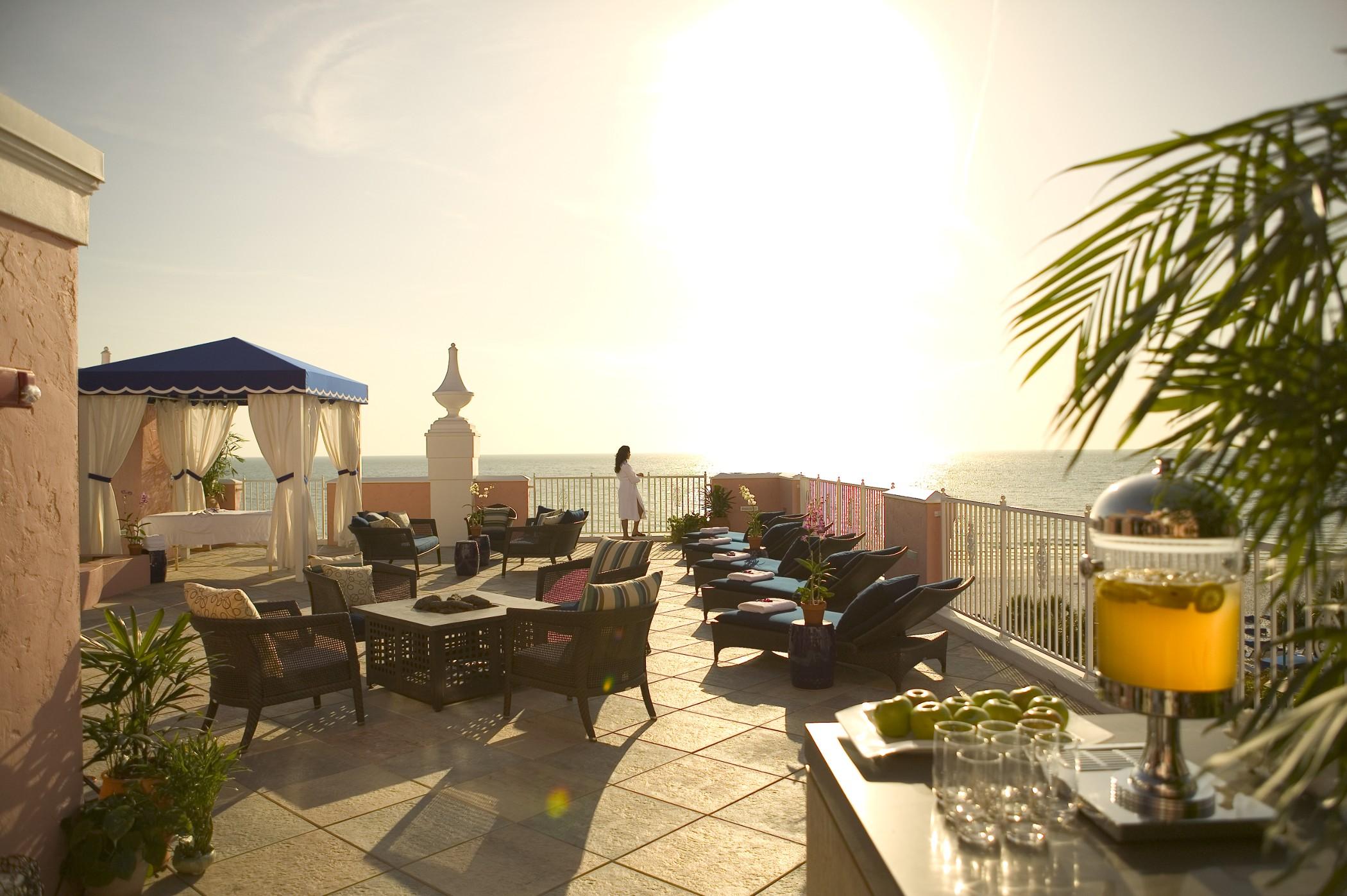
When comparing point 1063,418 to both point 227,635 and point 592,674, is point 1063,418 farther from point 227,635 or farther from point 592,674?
point 227,635

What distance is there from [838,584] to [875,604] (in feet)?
4.52

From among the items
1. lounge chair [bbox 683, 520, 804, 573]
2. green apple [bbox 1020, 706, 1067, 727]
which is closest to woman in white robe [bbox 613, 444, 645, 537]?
lounge chair [bbox 683, 520, 804, 573]

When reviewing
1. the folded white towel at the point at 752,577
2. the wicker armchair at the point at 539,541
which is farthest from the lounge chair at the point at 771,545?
the folded white towel at the point at 752,577

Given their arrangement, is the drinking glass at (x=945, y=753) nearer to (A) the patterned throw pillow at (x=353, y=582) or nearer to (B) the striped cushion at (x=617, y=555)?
(B) the striped cushion at (x=617, y=555)

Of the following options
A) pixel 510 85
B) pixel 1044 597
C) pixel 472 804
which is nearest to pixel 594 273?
pixel 510 85

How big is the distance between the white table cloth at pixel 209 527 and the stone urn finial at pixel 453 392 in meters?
3.08

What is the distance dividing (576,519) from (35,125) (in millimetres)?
8055

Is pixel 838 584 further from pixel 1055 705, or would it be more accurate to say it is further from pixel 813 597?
pixel 1055 705

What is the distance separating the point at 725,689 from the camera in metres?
5.40

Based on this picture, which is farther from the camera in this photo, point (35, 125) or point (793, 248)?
point (793, 248)

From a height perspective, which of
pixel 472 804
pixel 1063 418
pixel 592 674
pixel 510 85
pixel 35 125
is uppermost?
pixel 510 85

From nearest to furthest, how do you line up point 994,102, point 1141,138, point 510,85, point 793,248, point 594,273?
point 1141,138 < point 994,102 < point 510,85 < point 793,248 < point 594,273

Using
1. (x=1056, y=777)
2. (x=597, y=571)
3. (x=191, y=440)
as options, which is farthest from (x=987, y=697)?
(x=191, y=440)

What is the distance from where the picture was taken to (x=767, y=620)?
19.1 ft
